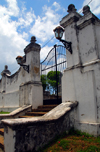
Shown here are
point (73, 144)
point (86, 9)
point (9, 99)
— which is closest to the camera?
point (73, 144)

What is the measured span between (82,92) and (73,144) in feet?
5.45

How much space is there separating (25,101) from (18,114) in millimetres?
1199

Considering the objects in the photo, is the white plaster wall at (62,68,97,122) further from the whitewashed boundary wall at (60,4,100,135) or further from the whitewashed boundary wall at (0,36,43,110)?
the whitewashed boundary wall at (0,36,43,110)

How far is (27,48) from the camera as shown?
26.1ft

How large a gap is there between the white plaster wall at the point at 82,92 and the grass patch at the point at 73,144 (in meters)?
0.64

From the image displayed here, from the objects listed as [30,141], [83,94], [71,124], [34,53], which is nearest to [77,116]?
[71,124]

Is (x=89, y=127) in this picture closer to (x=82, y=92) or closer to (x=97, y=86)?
(x=82, y=92)

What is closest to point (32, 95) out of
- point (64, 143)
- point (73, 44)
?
point (73, 44)

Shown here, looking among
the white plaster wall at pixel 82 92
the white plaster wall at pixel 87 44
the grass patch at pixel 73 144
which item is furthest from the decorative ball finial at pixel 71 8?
the grass patch at pixel 73 144

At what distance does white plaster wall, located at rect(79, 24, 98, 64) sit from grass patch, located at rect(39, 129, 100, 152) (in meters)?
2.41

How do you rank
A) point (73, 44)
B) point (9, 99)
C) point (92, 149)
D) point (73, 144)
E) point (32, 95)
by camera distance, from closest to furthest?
point (92, 149)
point (73, 144)
point (73, 44)
point (32, 95)
point (9, 99)

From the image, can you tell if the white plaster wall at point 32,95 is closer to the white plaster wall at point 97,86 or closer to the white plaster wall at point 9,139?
the white plaster wall at point 9,139

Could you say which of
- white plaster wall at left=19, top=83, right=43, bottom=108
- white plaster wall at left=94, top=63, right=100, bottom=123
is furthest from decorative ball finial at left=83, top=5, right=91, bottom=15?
white plaster wall at left=19, top=83, right=43, bottom=108

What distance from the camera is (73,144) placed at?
3.23m
